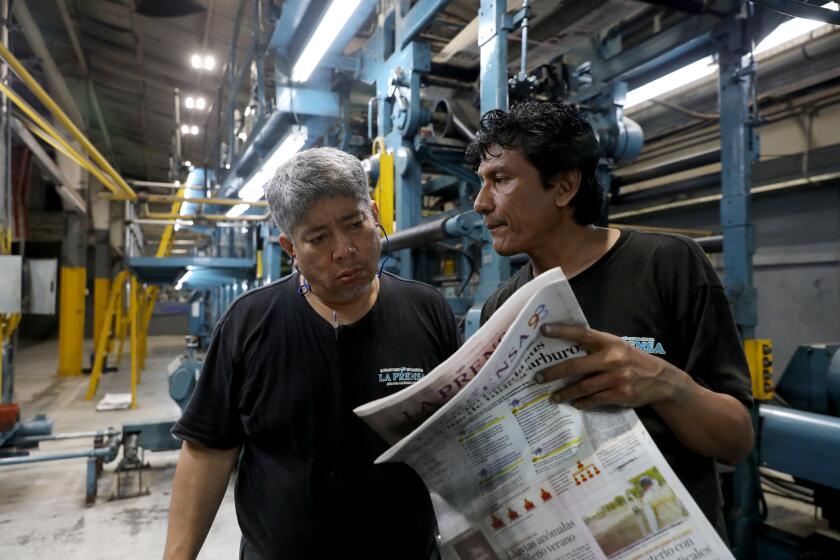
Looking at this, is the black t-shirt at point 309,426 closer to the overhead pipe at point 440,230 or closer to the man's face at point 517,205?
the man's face at point 517,205

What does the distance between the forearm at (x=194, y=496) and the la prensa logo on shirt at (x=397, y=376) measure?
43cm

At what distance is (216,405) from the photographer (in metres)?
1.22

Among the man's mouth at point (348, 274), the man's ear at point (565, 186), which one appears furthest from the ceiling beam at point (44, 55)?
the man's ear at point (565, 186)

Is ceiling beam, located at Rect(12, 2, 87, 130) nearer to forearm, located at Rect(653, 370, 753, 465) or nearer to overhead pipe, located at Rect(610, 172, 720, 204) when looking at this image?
overhead pipe, located at Rect(610, 172, 720, 204)

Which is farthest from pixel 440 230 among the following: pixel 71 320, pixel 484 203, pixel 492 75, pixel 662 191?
pixel 71 320

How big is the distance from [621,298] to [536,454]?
1.30 ft

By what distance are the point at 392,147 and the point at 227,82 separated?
205 inches

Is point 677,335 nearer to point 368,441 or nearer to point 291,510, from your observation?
point 368,441

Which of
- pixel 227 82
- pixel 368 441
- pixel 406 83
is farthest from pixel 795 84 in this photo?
pixel 227 82

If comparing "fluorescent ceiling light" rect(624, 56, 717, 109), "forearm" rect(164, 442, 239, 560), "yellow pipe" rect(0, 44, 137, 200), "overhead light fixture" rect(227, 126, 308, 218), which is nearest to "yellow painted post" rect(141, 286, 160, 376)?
"overhead light fixture" rect(227, 126, 308, 218)

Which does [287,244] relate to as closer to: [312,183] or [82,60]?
[312,183]

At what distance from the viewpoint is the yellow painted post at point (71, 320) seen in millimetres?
9516

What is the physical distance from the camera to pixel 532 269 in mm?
1254

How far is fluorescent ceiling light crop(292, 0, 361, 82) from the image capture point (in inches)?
118
